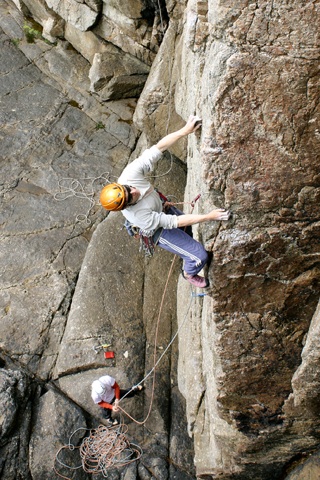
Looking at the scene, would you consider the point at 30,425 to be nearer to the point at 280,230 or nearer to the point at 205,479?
the point at 205,479

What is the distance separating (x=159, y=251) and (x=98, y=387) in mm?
2266

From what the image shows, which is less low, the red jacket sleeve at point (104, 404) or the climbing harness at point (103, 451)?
the red jacket sleeve at point (104, 404)

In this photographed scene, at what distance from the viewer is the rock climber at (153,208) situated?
13.1 ft

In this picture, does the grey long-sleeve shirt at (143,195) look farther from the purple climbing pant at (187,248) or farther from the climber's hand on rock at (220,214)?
the climber's hand on rock at (220,214)

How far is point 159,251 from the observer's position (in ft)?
23.9

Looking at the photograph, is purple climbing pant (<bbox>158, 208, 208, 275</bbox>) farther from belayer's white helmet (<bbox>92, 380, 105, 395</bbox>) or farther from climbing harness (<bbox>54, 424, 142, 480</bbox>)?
climbing harness (<bbox>54, 424, 142, 480</bbox>)

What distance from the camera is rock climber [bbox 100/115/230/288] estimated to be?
4004 mm

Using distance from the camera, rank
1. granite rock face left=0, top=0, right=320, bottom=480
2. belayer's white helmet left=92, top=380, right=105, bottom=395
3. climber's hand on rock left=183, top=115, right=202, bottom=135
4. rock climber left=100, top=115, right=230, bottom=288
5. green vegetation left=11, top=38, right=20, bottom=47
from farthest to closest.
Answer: green vegetation left=11, top=38, right=20, bottom=47
belayer's white helmet left=92, top=380, right=105, bottom=395
rock climber left=100, top=115, right=230, bottom=288
climber's hand on rock left=183, top=115, right=202, bottom=135
granite rock face left=0, top=0, right=320, bottom=480

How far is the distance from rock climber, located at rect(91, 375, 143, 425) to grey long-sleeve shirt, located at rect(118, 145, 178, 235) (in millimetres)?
2409

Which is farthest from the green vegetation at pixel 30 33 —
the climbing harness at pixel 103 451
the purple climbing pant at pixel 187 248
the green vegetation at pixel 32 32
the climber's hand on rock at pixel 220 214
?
the climber's hand on rock at pixel 220 214

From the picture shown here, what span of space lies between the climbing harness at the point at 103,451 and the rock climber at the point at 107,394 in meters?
0.19

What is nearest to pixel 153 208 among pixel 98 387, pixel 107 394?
pixel 98 387

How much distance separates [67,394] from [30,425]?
567mm

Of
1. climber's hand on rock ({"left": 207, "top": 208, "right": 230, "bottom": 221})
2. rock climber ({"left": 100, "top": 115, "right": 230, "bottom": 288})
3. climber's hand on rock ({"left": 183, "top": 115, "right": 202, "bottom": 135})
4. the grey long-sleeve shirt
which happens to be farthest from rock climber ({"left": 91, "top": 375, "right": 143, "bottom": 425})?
climber's hand on rock ({"left": 183, "top": 115, "right": 202, "bottom": 135})
